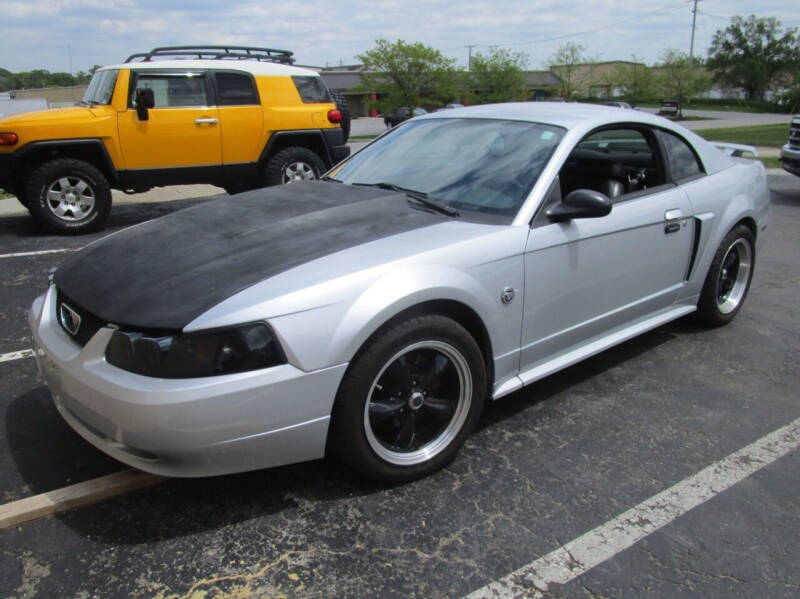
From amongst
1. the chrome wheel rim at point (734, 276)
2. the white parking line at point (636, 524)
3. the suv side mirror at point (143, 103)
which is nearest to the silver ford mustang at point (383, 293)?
the chrome wheel rim at point (734, 276)

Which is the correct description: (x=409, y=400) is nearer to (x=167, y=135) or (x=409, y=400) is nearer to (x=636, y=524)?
(x=636, y=524)

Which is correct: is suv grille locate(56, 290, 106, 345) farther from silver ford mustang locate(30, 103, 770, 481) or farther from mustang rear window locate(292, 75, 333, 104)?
mustang rear window locate(292, 75, 333, 104)

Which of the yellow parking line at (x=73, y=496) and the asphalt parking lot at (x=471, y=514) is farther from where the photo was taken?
the yellow parking line at (x=73, y=496)

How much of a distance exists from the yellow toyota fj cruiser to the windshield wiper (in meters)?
5.03

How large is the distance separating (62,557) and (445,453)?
149cm

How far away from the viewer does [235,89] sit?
27.0 ft

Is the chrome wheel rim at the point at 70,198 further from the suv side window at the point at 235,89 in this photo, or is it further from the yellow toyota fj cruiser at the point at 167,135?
the suv side window at the point at 235,89

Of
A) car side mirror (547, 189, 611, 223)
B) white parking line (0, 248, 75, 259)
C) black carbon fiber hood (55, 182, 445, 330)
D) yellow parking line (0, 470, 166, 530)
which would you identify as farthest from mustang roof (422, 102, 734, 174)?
white parking line (0, 248, 75, 259)

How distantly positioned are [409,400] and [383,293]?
50cm

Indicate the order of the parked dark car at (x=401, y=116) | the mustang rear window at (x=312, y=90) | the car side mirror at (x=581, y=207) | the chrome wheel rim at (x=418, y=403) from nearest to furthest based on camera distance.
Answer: the chrome wheel rim at (x=418, y=403)
the car side mirror at (x=581, y=207)
the parked dark car at (x=401, y=116)
the mustang rear window at (x=312, y=90)

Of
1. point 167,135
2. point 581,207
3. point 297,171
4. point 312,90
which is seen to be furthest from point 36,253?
point 581,207

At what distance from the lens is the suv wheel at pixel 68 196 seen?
7262 mm

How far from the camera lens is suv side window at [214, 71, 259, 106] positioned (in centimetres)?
813

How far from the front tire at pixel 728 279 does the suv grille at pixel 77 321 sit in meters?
3.58
